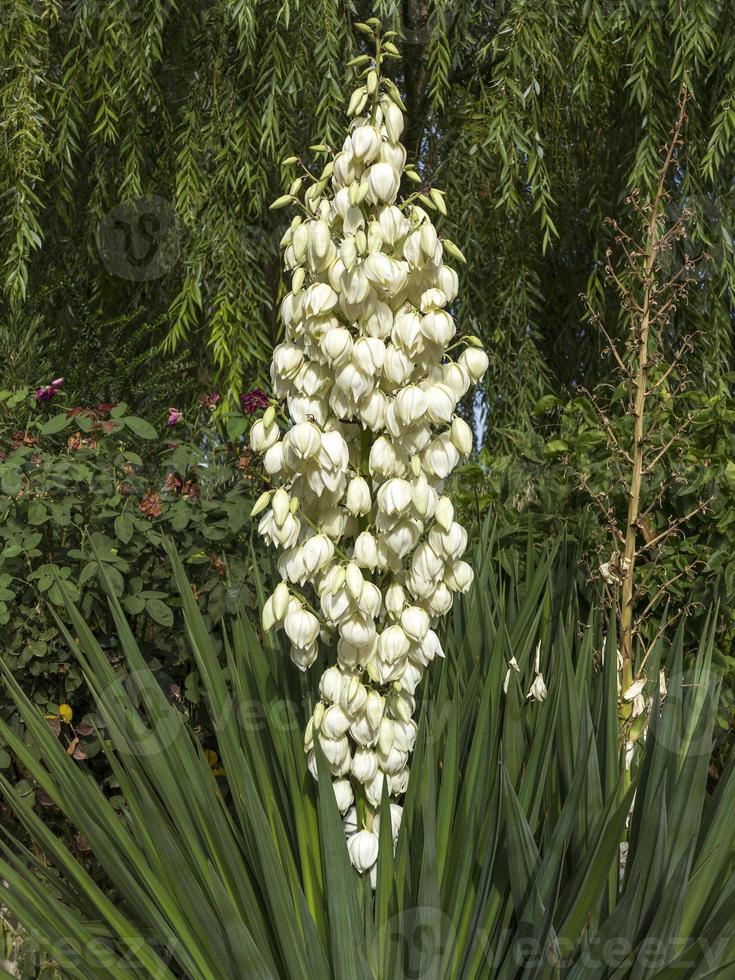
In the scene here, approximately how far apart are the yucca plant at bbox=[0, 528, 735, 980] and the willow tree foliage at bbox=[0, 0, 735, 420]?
2.25 metres

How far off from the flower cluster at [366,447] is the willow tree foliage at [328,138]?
7.65 feet

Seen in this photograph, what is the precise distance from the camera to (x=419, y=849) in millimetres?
1506

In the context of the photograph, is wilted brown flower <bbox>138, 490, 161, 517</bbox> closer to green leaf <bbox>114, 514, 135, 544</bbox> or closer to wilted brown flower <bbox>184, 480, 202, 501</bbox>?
wilted brown flower <bbox>184, 480, 202, 501</bbox>

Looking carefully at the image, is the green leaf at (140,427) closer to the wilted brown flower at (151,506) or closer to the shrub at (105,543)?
the shrub at (105,543)

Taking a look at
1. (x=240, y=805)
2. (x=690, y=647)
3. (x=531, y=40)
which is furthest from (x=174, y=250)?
(x=240, y=805)

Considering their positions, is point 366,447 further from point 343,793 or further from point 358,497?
point 343,793

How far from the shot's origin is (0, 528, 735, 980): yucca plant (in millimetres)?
1325

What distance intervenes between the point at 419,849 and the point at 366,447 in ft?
1.95

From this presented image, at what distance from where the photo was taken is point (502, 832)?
147cm

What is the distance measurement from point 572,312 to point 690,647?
2251 millimetres

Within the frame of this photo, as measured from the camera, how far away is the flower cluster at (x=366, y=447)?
4.66 feet
